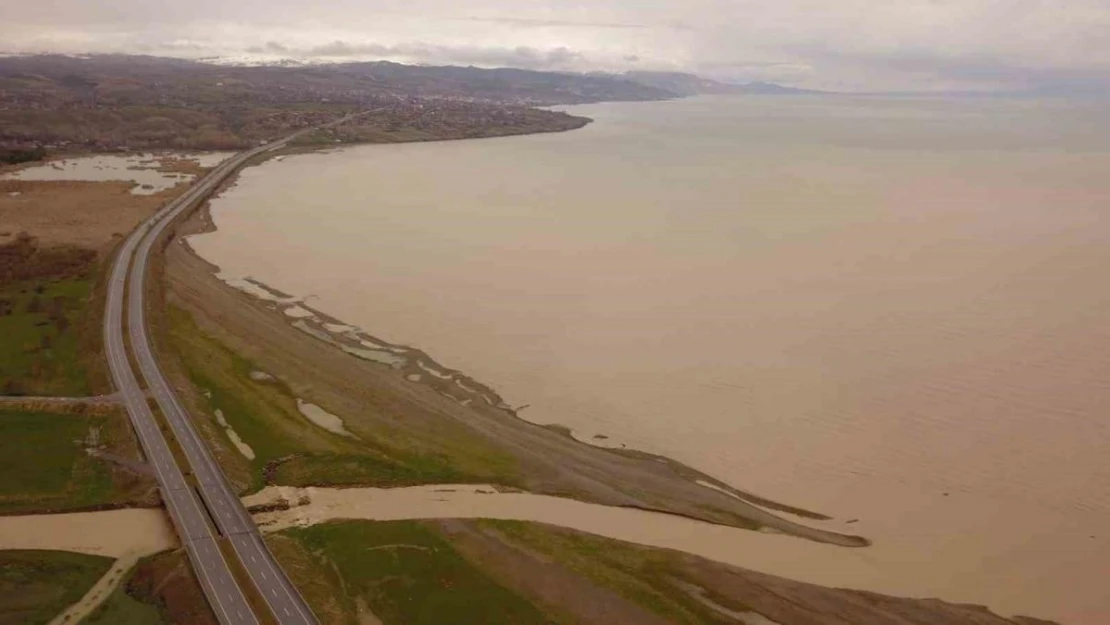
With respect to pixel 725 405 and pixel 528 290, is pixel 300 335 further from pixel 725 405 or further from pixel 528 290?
pixel 725 405

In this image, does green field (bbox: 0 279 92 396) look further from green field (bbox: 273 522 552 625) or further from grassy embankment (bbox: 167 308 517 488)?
green field (bbox: 273 522 552 625)

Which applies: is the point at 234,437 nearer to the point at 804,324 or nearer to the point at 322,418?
the point at 322,418

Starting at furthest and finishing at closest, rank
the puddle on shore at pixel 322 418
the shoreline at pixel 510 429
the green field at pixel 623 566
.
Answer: the puddle on shore at pixel 322 418, the shoreline at pixel 510 429, the green field at pixel 623 566

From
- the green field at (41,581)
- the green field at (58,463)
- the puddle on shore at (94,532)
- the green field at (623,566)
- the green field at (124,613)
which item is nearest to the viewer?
the green field at (124,613)

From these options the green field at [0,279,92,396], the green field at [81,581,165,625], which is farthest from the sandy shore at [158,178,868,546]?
the green field at [81,581,165,625]

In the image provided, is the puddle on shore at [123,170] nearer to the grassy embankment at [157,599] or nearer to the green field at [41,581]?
the green field at [41,581]

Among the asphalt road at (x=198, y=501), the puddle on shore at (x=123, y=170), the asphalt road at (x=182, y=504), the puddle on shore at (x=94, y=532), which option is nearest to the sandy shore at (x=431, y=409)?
the asphalt road at (x=198, y=501)
